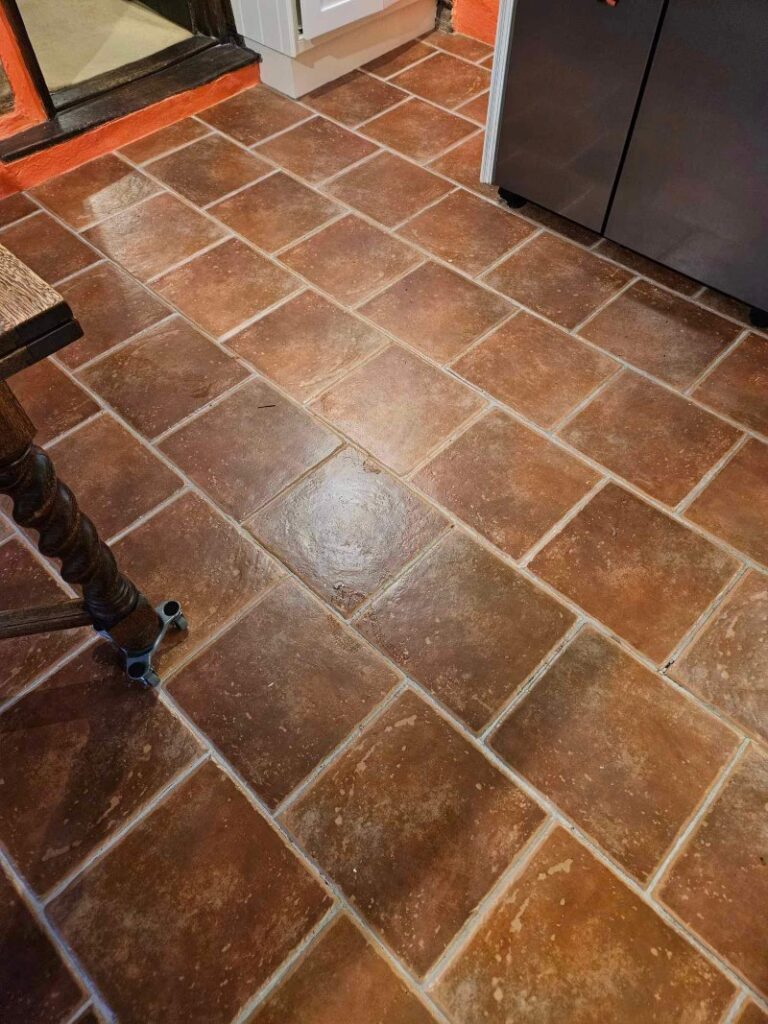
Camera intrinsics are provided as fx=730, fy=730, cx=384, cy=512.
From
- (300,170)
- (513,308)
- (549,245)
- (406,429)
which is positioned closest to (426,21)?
(300,170)

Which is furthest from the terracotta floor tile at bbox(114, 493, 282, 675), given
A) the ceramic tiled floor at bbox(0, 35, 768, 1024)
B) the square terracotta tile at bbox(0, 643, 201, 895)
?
the square terracotta tile at bbox(0, 643, 201, 895)

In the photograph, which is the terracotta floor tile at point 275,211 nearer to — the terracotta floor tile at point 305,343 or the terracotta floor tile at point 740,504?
the terracotta floor tile at point 305,343

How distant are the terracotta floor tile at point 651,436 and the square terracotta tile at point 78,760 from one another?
1135 mm

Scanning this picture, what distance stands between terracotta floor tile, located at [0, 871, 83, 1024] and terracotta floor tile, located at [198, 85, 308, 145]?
8.03 ft

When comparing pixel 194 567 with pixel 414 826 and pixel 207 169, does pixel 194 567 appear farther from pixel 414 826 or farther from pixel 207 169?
pixel 207 169

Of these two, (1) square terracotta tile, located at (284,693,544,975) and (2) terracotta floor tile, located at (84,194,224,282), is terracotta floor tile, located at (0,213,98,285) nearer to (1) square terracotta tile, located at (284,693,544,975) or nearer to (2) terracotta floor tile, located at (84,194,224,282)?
(2) terracotta floor tile, located at (84,194,224,282)

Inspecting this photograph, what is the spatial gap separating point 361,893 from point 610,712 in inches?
21.8

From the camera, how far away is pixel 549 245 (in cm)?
225

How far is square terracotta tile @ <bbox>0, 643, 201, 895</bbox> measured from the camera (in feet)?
4.06

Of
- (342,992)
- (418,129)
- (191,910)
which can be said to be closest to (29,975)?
(191,910)

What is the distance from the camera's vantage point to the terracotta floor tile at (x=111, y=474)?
1.66 m

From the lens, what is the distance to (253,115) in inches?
107

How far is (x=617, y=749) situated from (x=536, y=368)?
1.01m

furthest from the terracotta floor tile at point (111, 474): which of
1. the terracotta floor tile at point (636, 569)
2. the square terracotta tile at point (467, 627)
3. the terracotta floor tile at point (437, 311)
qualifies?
the terracotta floor tile at point (636, 569)
